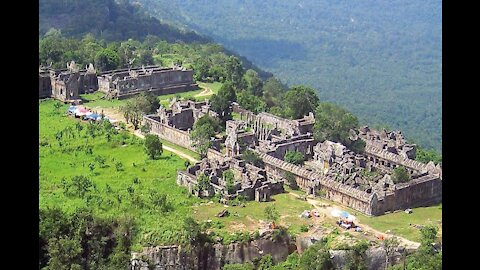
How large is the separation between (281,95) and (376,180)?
93.7ft

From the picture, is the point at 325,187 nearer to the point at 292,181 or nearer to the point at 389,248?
the point at 292,181

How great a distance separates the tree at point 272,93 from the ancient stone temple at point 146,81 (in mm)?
7056

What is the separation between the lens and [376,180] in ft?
132

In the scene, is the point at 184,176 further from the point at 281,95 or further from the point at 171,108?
the point at 281,95

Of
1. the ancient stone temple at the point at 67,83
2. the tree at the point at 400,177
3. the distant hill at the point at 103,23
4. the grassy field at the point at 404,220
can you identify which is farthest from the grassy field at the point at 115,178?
the distant hill at the point at 103,23

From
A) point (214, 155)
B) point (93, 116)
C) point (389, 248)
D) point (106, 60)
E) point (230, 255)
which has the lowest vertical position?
point (230, 255)

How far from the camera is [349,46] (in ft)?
472

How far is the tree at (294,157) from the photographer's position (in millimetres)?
43875

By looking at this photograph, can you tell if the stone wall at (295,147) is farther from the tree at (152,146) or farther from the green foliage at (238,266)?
the green foliage at (238,266)

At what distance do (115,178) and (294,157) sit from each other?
37.3 feet

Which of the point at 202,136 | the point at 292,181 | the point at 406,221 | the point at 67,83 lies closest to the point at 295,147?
the point at 202,136

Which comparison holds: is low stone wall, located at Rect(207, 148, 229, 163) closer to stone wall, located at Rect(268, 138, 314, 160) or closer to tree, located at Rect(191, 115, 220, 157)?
tree, located at Rect(191, 115, 220, 157)

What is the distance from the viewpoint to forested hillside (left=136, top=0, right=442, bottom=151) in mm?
96188
